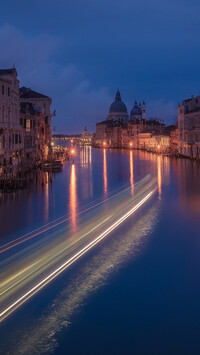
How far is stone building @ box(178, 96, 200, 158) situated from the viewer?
5515 cm

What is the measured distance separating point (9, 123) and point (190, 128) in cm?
3452

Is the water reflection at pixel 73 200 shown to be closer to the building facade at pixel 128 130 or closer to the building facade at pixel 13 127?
the building facade at pixel 13 127

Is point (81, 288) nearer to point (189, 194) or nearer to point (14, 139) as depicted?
point (189, 194)

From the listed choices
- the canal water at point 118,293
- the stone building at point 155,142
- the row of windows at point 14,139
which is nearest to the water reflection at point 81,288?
the canal water at point 118,293

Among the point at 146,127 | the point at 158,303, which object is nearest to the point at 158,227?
the point at 158,303

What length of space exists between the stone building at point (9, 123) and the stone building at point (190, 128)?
1091 inches

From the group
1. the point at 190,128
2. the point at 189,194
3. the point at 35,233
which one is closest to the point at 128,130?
the point at 190,128

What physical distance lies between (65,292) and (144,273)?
259 cm

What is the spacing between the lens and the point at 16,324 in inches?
330

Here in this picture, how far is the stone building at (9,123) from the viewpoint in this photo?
2931cm

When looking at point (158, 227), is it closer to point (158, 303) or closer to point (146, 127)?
point (158, 303)

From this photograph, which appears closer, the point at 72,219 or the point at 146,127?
the point at 72,219

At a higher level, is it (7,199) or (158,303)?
(7,199)

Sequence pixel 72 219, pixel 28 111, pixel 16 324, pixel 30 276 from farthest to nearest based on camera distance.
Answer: pixel 28 111 → pixel 72 219 → pixel 30 276 → pixel 16 324
